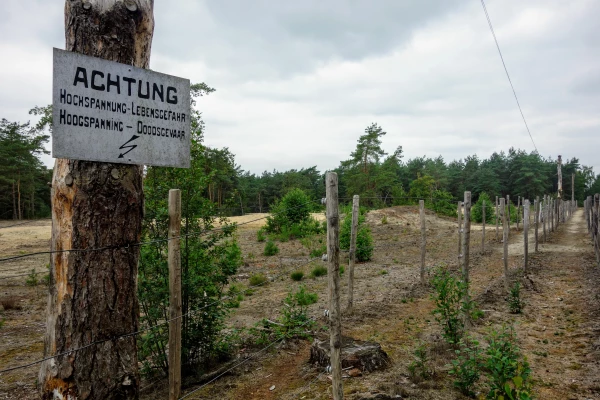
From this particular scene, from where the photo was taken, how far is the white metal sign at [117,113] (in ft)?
7.06

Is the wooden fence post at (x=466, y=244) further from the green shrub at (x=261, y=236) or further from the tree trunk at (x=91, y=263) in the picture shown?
the green shrub at (x=261, y=236)

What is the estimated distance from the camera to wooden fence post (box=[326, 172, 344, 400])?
3363 millimetres

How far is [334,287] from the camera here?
345cm

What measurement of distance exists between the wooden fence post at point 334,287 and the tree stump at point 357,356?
1.09m

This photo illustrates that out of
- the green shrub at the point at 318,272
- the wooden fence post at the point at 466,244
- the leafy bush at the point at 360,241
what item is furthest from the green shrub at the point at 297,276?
the wooden fence post at the point at 466,244

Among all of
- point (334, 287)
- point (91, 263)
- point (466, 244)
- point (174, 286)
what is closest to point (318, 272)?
point (466, 244)

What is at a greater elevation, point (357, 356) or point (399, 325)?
point (357, 356)

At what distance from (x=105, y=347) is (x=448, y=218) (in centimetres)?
2941

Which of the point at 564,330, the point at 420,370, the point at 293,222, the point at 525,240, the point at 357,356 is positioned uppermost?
the point at 525,240

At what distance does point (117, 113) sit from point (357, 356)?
350cm

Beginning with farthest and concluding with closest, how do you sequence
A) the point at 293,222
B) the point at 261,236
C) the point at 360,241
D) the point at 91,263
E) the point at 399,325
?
the point at 293,222 → the point at 261,236 → the point at 360,241 → the point at 399,325 → the point at 91,263

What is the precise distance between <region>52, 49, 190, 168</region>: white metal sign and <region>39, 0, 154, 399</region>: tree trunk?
0.30ft

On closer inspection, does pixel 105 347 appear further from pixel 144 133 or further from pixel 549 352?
pixel 549 352

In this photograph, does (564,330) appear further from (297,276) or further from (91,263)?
(91,263)
